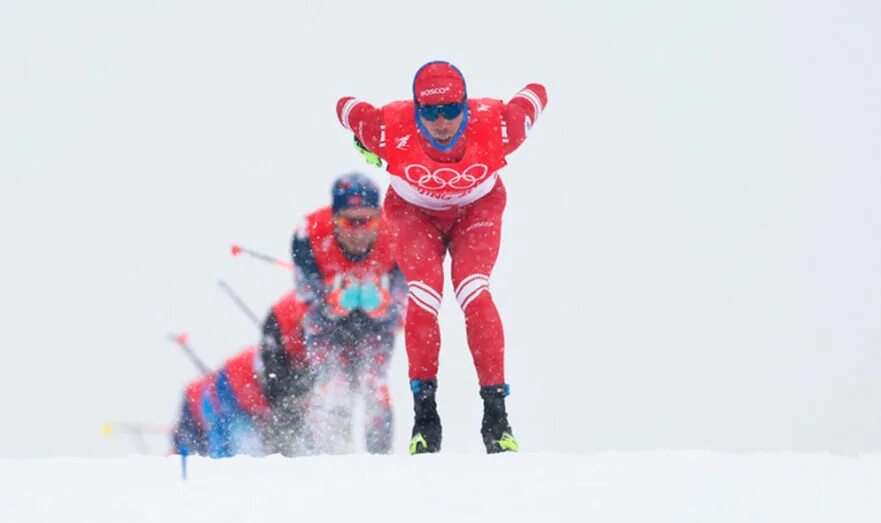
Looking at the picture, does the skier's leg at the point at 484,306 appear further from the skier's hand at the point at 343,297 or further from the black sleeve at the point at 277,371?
the black sleeve at the point at 277,371

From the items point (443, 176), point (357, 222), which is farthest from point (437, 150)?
point (357, 222)

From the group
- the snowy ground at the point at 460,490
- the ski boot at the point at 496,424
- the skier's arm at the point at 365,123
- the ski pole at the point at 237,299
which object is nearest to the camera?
the snowy ground at the point at 460,490

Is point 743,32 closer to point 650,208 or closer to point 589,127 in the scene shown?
point 589,127

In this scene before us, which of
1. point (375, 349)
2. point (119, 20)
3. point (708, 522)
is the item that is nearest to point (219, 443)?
point (375, 349)

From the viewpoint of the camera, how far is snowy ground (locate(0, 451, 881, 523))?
2.97 metres

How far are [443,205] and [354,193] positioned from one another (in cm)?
242

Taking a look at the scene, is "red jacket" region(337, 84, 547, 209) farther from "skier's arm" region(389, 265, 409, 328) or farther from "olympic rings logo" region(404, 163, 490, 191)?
"skier's arm" region(389, 265, 409, 328)

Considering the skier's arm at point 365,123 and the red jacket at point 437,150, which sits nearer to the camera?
the red jacket at point 437,150

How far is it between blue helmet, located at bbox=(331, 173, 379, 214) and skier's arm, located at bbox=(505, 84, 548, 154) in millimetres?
2179

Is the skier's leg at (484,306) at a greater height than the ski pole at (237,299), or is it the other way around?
the ski pole at (237,299)

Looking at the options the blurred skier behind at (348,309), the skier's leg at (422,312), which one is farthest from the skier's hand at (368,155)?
the blurred skier behind at (348,309)

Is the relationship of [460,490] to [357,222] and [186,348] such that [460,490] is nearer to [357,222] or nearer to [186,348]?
[357,222]

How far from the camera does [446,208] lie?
17.5 feet

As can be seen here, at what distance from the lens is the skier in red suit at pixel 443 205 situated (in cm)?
493
